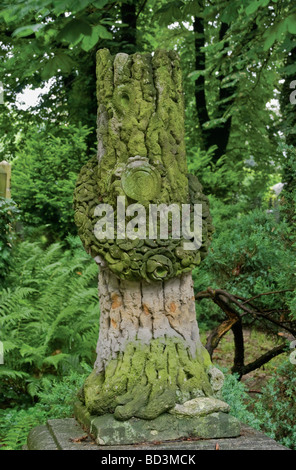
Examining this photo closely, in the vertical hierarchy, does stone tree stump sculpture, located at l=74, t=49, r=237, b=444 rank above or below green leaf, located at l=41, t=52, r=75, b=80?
below

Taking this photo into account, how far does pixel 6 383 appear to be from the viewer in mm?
6742

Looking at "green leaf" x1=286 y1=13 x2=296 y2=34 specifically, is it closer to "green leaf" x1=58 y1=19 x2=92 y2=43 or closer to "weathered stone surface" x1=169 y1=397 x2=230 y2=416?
"green leaf" x1=58 y1=19 x2=92 y2=43

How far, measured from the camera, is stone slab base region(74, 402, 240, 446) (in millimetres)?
3453

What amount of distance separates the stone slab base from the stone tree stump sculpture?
0.33 feet

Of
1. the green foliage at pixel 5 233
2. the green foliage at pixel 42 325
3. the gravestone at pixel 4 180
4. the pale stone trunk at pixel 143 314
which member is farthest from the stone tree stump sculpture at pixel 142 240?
the gravestone at pixel 4 180

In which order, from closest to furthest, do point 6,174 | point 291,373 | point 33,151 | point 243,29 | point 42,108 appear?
point 291,373
point 6,174
point 243,29
point 33,151
point 42,108

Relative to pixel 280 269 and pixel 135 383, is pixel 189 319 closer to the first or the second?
pixel 135 383

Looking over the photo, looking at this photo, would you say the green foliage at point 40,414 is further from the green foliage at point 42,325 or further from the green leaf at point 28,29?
the green leaf at point 28,29

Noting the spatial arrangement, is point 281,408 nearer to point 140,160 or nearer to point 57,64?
point 140,160

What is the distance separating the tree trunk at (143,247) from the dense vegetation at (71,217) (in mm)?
478

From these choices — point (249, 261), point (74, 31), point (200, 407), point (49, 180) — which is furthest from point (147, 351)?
point (49, 180)

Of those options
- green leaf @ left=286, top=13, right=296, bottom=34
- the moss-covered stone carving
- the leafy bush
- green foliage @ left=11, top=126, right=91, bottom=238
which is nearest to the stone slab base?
the moss-covered stone carving
